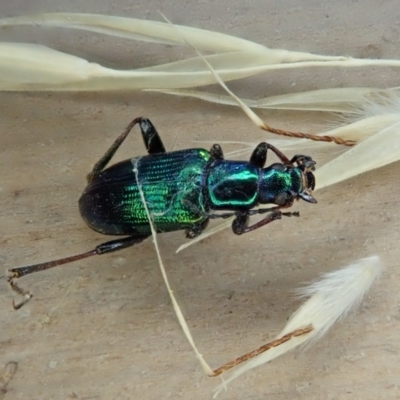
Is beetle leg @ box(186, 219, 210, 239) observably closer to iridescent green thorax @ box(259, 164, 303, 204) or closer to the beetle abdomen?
the beetle abdomen

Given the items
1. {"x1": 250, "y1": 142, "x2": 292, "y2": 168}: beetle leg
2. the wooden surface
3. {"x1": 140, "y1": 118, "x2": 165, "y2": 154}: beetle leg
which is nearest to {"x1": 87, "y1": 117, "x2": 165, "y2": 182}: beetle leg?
{"x1": 140, "y1": 118, "x2": 165, "y2": 154}: beetle leg

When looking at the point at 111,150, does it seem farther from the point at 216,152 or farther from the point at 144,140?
the point at 216,152

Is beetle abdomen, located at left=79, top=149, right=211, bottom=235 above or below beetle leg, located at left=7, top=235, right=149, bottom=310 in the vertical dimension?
above

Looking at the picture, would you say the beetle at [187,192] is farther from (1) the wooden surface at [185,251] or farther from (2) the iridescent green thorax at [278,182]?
(1) the wooden surface at [185,251]

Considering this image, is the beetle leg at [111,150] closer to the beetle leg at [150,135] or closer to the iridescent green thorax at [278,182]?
the beetle leg at [150,135]

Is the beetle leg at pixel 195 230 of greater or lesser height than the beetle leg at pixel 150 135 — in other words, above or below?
below

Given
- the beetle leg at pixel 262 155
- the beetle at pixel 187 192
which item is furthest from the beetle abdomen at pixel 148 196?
the beetle leg at pixel 262 155

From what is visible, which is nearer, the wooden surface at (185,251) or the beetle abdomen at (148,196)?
the beetle abdomen at (148,196)

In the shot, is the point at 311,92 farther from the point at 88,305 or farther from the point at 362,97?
the point at 88,305
